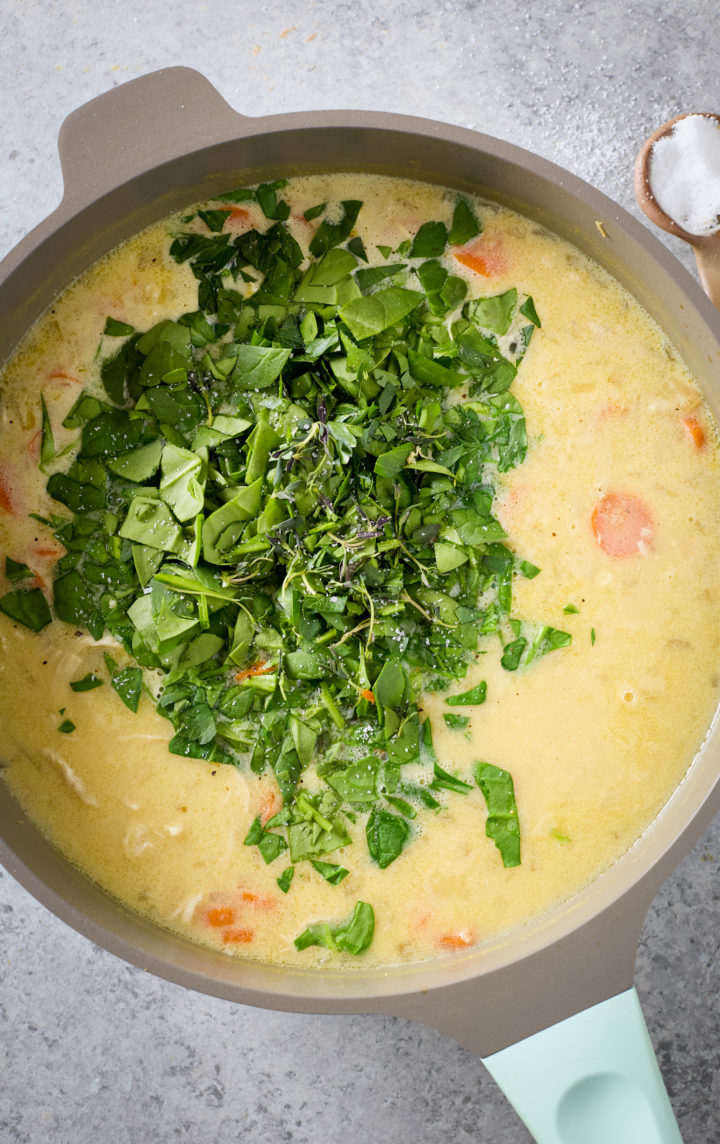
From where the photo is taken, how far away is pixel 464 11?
1394mm

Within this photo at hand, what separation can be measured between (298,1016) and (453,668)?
2.01 ft

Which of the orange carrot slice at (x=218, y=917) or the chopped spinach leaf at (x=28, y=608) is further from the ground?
the chopped spinach leaf at (x=28, y=608)

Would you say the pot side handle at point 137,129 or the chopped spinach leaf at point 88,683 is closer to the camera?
the pot side handle at point 137,129

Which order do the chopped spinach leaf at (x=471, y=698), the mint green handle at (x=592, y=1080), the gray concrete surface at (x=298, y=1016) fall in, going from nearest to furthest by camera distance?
the mint green handle at (x=592, y=1080) → the chopped spinach leaf at (x=471, y=698) → the gray concrete surface at (x=298, y=1016)

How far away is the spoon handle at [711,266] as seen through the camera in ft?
4.22

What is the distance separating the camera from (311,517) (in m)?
1.19

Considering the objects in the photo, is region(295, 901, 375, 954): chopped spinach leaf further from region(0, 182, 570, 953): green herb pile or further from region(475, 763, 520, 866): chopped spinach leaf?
region(475, 763, 520, 866): chopped spinach leaf

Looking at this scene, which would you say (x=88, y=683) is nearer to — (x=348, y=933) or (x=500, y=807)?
(x=348, y=933)

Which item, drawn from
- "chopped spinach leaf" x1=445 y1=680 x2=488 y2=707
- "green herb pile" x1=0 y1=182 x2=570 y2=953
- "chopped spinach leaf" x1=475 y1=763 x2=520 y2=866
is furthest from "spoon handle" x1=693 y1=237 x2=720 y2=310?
"chopped spinach leaf" x1=475 y1=763 x2=520 y2=866

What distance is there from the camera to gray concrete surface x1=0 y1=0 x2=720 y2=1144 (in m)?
1.37

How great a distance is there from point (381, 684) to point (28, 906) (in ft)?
2.27

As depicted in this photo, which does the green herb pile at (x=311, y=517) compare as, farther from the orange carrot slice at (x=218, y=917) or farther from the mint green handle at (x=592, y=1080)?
the mint green handle at (x=592, y=1080)

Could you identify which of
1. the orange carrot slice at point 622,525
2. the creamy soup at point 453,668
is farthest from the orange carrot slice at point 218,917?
the orange carrot slice at point 622,525

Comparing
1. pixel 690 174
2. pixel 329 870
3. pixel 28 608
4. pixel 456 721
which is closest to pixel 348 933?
pixel 329 870
